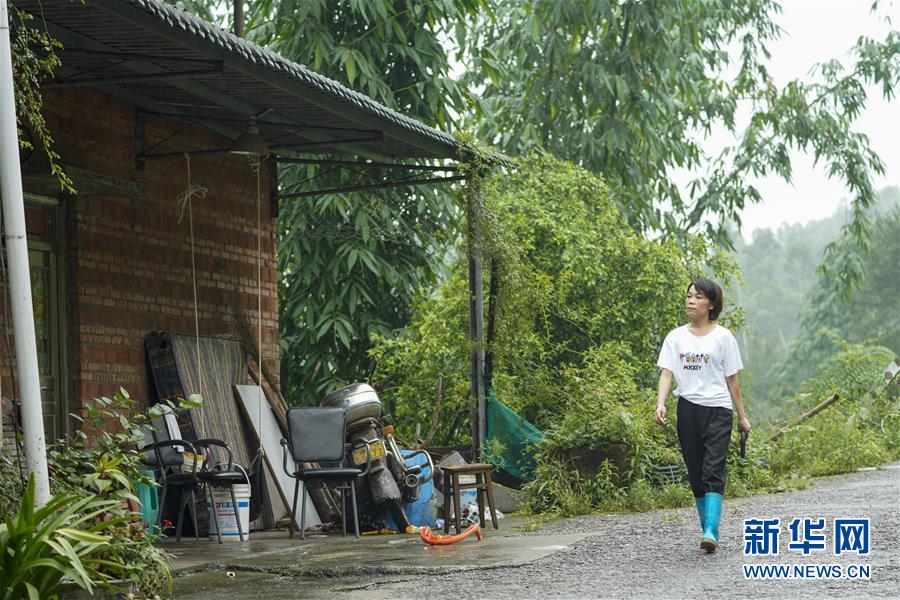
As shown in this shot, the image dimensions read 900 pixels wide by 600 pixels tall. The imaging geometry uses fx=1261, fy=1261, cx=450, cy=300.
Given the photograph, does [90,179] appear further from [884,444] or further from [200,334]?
[884,444]

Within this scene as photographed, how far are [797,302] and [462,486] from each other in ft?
270

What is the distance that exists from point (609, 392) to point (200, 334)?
13.4ft

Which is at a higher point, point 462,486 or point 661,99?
point 661,99

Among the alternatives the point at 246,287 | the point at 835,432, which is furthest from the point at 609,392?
the point at 835,432

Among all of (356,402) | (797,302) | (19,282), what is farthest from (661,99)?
(797,302)

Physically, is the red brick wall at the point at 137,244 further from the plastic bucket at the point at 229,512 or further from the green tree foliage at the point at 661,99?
the green tree foliage at the point at 661,99

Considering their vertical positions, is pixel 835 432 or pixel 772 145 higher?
pixel 772 145

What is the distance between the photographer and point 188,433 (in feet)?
35.8

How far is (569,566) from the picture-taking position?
7391 millimetres

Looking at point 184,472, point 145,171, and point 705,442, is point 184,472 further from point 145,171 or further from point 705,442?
point 705,442

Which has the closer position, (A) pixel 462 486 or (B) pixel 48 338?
(B) pixel 48 338

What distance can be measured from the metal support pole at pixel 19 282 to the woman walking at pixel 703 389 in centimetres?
371

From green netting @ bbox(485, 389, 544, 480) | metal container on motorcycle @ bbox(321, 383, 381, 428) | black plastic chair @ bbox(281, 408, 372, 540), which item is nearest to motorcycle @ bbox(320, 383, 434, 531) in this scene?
metal container on motorcycle @ bbox(321, 383, 381, 428)

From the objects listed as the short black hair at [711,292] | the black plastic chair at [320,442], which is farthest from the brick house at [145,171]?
the short black hair at [711,292]
